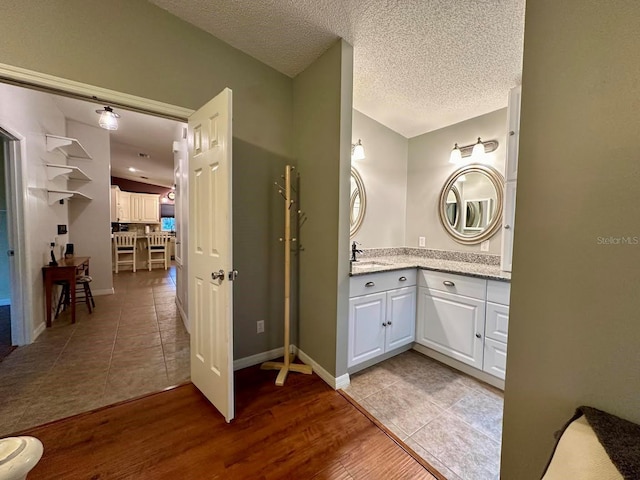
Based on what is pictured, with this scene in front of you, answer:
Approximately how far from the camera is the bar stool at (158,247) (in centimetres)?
652

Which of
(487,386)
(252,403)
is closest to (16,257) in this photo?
(252,403)

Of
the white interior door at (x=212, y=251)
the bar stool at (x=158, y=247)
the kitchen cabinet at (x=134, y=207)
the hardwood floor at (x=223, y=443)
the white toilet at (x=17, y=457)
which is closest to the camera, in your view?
the white toilet at (x=17, y=457)

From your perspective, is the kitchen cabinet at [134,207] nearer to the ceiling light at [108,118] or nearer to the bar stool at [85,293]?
the bar stool at [85,293]

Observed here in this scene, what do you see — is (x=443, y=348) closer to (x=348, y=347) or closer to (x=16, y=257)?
(x=348, y=347)

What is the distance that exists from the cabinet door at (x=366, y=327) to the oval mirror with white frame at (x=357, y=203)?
36.3 inches

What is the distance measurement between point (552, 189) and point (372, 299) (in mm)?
1535

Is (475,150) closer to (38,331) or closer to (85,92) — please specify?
(85,92)

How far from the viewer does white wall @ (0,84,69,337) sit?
7.63 ft

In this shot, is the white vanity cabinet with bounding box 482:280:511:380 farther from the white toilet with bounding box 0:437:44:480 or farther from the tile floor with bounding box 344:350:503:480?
the white toilet with bounding box 0:437:44:480

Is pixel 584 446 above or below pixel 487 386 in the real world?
above

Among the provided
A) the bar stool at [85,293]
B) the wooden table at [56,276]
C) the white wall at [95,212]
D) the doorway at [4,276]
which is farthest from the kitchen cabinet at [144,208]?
the wooden table at [56,276]

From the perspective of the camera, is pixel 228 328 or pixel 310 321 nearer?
pixel 228 328

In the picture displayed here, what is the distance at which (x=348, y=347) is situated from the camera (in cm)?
205

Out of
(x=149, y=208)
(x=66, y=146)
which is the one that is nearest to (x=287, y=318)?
(x=66, y=146)
